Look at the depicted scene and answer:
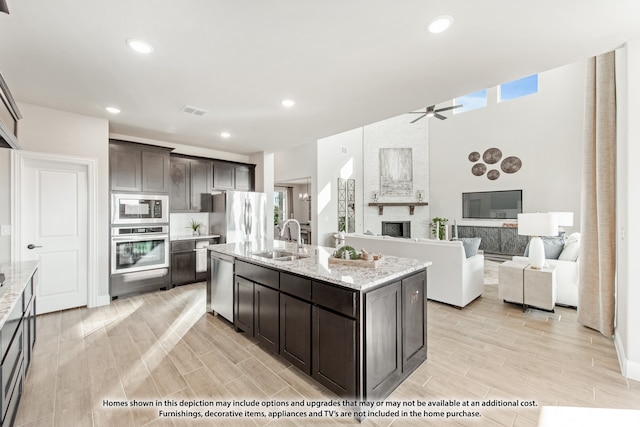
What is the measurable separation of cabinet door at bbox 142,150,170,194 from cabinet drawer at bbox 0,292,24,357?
286 cm

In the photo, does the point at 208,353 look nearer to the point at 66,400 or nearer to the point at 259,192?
the point at 66,400

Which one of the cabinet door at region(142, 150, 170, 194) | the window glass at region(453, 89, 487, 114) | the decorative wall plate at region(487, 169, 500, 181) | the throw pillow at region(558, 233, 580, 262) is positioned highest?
the window glass at region(453, 89, 487, 114)

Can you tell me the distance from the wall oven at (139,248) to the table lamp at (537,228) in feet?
17.4

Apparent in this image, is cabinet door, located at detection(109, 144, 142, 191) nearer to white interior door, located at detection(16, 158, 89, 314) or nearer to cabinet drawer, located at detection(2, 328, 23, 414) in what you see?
white interior door, located at detection(16, 158, 89, 314)

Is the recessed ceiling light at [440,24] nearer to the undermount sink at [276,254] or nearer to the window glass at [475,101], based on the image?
the undermount sink at [276,254]

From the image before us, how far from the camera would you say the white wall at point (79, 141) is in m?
3.36

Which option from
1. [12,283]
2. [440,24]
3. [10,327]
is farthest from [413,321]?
[12,283]

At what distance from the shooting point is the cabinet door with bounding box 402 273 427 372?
7.07ft

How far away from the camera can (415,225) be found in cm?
920

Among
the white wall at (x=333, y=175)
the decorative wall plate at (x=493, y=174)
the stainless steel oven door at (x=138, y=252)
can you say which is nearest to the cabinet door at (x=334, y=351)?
the stainless steel oven door at (x=138, y=252)

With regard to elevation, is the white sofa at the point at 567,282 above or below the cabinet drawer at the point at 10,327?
below

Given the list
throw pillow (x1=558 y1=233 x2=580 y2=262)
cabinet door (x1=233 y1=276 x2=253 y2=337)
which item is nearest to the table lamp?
throw pillow (x1=558 y1=233 x2=580 y2=262)

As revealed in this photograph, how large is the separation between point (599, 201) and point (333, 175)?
627cm

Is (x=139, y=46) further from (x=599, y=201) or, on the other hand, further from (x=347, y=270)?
(x=599, y=201)
